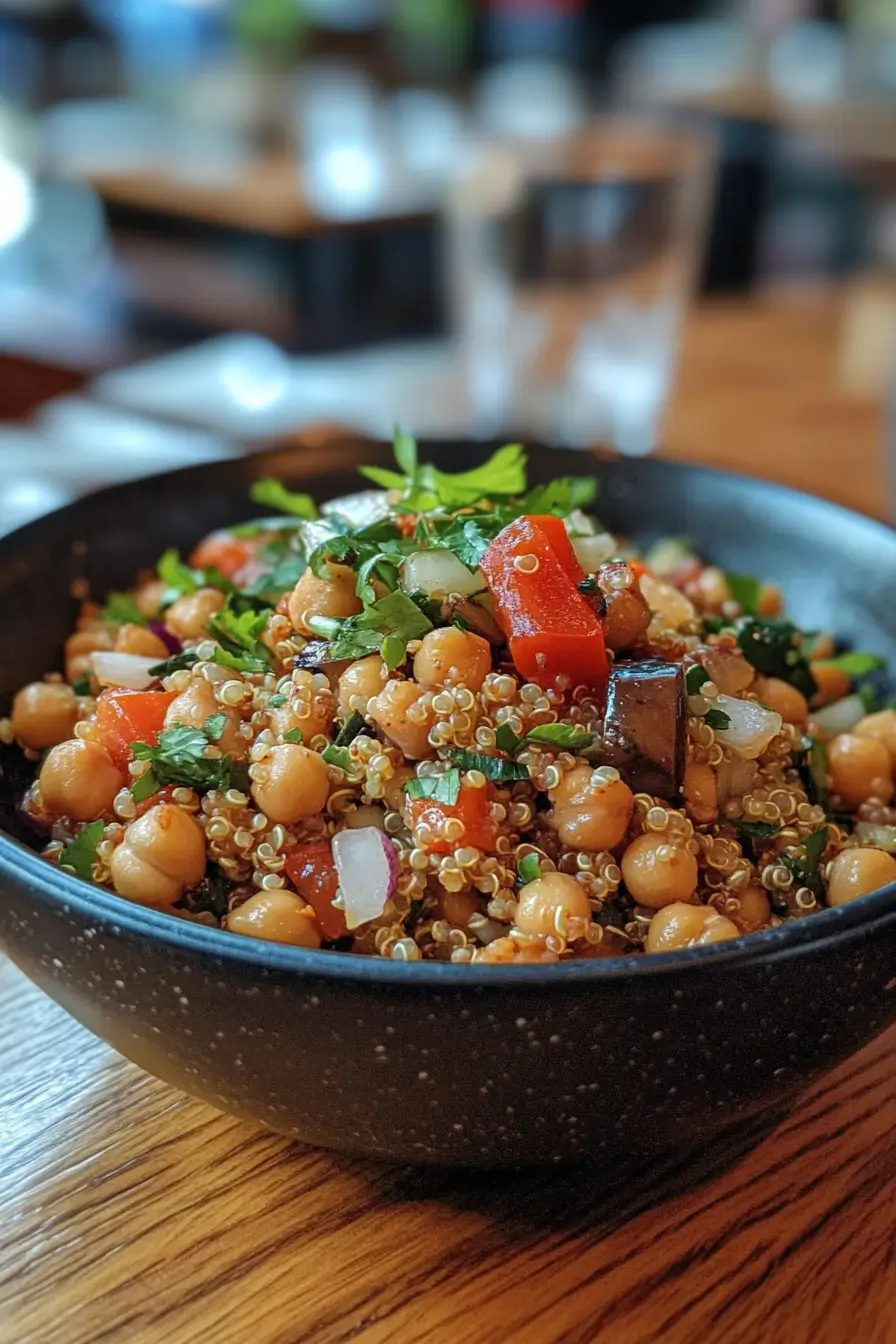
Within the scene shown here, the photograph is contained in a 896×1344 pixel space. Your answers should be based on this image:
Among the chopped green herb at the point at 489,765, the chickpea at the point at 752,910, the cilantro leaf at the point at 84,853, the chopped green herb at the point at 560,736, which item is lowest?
the chickpea at the point at 752,910

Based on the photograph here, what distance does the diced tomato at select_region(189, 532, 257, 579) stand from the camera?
1687 millimetres

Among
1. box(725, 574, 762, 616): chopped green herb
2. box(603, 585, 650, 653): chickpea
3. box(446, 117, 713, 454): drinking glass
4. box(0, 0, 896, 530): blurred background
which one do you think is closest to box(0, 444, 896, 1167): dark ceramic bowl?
box(603, 585, 650, 653): chickpea

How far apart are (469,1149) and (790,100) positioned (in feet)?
28.1

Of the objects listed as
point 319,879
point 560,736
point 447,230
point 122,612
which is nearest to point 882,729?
point 560,736

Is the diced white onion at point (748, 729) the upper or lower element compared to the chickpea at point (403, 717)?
lower

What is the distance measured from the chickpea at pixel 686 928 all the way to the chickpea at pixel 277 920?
0.98 feet

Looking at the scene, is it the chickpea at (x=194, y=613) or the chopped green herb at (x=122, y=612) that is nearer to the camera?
the chickpea at (x=194, y=613)

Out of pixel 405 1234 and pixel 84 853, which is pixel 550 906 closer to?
pixel 405 1234

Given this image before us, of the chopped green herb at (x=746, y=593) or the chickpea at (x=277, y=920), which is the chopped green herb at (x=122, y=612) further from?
the chopped green herb at (x=746, y=593)

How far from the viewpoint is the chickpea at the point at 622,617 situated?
1.28m

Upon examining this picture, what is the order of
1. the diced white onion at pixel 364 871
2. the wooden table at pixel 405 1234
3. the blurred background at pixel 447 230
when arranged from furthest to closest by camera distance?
the blurred background at pixel 447 230
the diced white onion at pixel 364 871
the wooden table at pixel 405 1234

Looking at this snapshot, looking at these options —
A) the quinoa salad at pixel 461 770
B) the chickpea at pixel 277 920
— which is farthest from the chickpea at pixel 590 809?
the chickpea at pixel 277 920

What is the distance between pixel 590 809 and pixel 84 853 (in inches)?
18.7

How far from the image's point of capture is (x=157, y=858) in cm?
114
